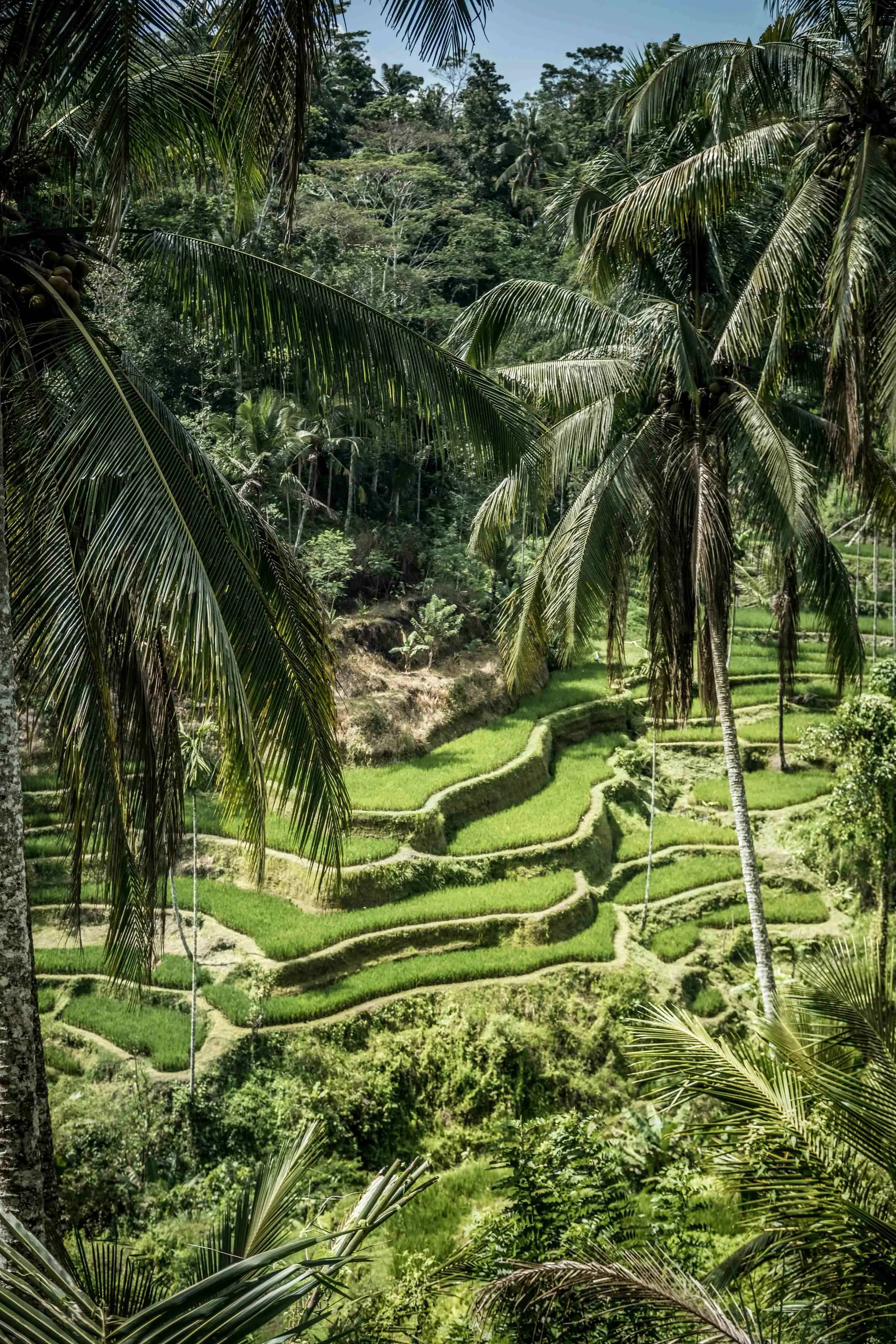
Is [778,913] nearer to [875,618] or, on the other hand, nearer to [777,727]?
[777,727]

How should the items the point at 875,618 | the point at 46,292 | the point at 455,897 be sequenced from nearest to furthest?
the point at 46,292, the point at 455,897, the point at 875,618

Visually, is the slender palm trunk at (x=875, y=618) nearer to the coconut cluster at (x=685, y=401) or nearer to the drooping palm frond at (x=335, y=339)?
the coconut cluster at (x=685, y=401)

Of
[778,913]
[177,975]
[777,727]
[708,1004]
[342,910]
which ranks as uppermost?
[777,727]

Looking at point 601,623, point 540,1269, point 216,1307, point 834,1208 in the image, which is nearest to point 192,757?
point 601,623

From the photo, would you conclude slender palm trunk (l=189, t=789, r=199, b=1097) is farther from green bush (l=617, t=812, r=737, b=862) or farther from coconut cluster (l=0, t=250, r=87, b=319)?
green bush (l=617, t=812, r=737, b=862)

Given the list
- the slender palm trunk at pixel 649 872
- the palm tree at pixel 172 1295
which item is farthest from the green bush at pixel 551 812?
the palm tree at pixel 172 1295

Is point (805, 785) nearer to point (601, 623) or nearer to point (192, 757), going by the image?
point (601, 623)

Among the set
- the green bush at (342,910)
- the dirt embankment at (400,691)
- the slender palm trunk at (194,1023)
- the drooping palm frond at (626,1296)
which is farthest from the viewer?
the dirt embankment at (400,691)

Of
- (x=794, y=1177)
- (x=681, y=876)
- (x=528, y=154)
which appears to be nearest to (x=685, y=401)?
(x=794, y=1177)
